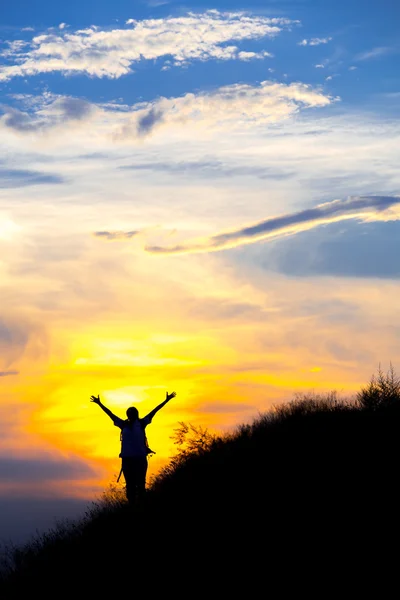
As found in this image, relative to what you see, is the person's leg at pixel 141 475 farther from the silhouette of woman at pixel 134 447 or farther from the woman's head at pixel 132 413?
the woman's head at pixel 132 413

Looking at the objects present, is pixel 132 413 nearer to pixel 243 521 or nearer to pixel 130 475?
pixel 130 475

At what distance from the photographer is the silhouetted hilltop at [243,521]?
16.0 metres

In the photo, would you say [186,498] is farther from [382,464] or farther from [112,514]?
[382,464]

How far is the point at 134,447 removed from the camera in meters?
19.8

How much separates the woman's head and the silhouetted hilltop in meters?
2.23

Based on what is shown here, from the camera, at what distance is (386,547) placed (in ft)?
51.5

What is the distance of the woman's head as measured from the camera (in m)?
19.7

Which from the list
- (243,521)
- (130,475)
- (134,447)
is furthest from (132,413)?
(243,521)

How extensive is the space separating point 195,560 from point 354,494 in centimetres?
386

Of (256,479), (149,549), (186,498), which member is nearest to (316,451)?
(256,479)

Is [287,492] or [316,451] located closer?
[287,492]

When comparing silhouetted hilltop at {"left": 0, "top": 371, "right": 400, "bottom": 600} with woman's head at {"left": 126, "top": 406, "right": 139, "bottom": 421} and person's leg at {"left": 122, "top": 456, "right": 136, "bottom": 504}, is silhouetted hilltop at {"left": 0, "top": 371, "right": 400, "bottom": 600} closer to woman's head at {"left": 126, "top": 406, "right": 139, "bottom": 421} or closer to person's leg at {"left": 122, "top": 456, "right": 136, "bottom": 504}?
person's leg at {"left": 122, "top": 456, "right": 136, "bottom": 504}

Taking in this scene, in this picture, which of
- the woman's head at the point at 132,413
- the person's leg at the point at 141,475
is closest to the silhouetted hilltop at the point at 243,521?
the person's leg at the point at 141,475

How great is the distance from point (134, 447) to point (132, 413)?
2.73 ft
